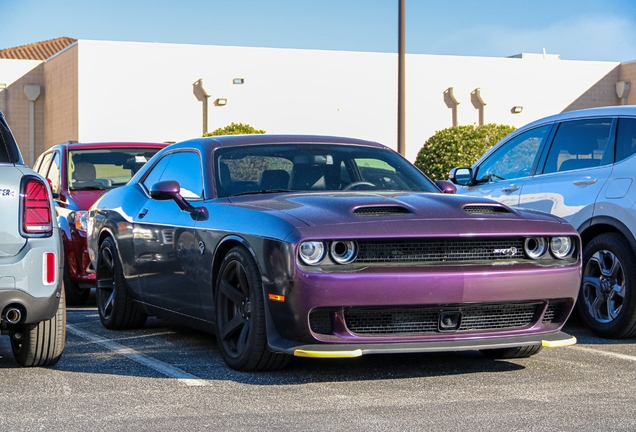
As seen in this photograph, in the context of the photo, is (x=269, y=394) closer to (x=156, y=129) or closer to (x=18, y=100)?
(x=156, y=129)

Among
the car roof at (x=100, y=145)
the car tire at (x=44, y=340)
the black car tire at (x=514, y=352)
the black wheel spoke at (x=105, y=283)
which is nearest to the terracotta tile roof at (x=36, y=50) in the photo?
the car roof at (x=100, y=145)

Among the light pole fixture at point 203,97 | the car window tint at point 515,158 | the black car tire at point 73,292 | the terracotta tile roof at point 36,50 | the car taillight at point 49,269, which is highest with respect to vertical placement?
the terracotta tile roof at point 36,50

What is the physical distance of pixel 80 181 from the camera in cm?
1156

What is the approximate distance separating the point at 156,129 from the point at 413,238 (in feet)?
76.2

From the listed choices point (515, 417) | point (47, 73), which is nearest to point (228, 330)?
point (515, 417)

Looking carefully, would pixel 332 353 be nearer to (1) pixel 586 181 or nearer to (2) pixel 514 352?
(2) pixel 514 352

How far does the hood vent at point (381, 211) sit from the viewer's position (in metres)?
6.12

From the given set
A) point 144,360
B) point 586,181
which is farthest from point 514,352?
point 144,360

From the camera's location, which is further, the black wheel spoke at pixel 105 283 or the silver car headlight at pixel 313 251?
the black wheel spoke at pixel 105 283

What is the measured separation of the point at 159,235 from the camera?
7.53m

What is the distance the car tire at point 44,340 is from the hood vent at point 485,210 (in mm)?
2457

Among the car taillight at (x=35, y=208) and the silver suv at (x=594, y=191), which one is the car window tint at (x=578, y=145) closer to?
the silver suv at (x=594, y=191)

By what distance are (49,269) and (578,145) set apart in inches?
176

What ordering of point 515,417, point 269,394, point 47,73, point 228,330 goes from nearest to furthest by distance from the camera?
point 515,417 → point 269,394 → point 228,330 → point 47,73
